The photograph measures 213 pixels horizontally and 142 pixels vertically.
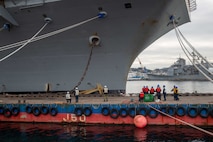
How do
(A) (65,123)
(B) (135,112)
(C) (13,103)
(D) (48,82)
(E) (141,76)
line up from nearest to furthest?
1. (B) (135,112)
2. (A) (65,123)
3. (C) (13,103)
4. (D) (48,82)
5. (E) (141,76)

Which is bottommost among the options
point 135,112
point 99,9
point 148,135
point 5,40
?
point 148,135

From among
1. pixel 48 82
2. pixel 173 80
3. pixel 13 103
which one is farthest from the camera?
pixel 173 80

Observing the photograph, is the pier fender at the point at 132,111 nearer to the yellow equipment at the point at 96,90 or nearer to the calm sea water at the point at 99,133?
the calm sea water at the point at 99,133

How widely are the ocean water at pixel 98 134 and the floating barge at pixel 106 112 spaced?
0.47m

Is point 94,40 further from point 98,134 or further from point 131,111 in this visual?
point 98,134

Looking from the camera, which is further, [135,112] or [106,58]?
[106,58]

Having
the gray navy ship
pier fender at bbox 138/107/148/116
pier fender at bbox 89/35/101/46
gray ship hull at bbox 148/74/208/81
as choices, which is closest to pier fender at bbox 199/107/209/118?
pier fender at bbox 138/107/148/116

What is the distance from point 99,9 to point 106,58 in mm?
3100


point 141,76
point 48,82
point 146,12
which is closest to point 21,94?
point 48,82

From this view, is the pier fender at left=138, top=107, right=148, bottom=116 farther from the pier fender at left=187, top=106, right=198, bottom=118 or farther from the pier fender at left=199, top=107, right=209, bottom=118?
the pier fender at left=199, top=107, right=209, bottom=118

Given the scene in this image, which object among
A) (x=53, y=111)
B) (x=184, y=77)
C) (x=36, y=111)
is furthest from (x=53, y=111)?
(x=184, y=77)

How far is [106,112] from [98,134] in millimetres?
2143

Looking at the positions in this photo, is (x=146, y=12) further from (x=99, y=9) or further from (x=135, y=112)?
(x=135, y=112)

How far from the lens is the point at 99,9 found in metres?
15.2
